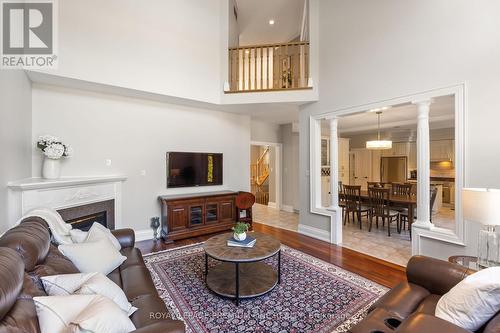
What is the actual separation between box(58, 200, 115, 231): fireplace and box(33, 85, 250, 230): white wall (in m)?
0.36

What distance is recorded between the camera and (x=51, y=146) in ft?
10.7

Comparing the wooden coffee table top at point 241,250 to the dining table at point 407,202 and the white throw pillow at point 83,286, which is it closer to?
the white throw pillow at point 83,286

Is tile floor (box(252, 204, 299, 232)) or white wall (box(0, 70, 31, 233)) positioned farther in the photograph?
tile floor (box(252, 204, 299, 232))

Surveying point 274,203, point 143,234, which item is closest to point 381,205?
point 274,203

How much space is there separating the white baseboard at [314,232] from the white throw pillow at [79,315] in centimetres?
376

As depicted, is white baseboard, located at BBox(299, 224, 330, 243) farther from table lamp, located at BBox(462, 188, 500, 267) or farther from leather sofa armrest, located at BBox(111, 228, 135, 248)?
leather sofa armrest, located at BBox(111, 228, 135, 248)

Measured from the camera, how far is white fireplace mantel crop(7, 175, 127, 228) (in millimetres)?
2541

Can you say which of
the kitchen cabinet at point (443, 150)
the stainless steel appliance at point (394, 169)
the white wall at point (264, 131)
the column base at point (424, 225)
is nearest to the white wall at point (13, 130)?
the white wall at point (264, 131)

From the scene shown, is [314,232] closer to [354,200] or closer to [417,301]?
[354,200]

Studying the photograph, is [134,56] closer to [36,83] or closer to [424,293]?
[36,83]

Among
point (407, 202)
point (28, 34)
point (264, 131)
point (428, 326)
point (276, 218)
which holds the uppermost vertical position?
point (28, 34)

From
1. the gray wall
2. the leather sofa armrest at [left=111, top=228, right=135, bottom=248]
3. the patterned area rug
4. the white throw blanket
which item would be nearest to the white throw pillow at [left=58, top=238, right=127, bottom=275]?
the white throw blanket

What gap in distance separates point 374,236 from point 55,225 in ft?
16.1

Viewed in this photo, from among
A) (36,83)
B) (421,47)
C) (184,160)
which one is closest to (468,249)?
(421,47)
